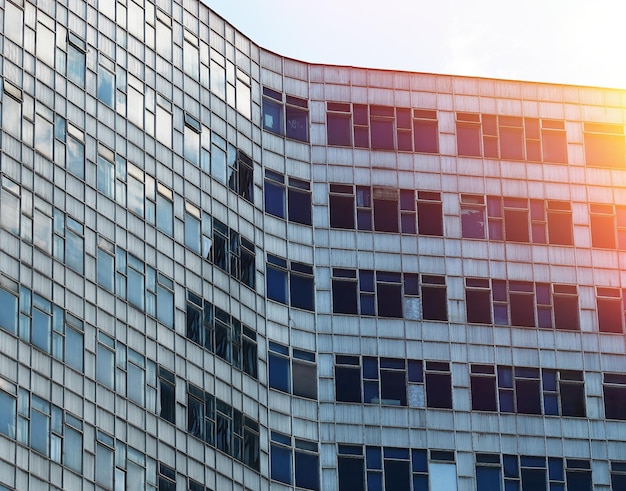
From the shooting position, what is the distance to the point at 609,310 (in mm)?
89438

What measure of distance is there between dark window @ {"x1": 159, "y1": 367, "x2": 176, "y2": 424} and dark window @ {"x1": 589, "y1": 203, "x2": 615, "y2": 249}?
72.3 ft

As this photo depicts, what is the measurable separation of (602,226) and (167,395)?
76.4 feet

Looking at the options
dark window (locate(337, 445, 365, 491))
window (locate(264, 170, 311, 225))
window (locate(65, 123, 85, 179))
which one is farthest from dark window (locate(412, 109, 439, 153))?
window (locate(65, 123, 85, 179))

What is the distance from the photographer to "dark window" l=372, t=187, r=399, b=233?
3482 inches

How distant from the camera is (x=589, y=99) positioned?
304ft

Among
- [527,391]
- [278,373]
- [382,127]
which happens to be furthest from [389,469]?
[382,127]

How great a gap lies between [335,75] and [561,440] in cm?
1808

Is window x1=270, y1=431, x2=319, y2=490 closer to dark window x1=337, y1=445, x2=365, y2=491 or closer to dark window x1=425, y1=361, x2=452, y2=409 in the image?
dark window x1=337, y1=445, x2=365, y2=491

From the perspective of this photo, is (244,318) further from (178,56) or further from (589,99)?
(589,99)

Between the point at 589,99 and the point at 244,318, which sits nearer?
the point at 244,318

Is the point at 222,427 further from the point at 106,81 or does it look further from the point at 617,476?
the point at 617,476

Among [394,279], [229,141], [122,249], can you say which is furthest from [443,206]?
[122,249]

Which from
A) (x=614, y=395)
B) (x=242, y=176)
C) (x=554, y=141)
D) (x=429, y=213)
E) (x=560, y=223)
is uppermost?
(x=554, y=141)

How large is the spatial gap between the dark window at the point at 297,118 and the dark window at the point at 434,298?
7893 mm
